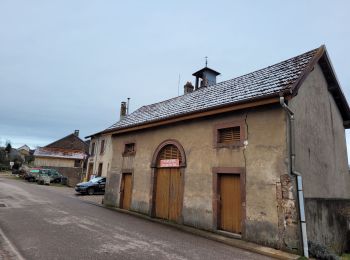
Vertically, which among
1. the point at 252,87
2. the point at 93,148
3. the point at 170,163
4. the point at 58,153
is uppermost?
the point at 58,153

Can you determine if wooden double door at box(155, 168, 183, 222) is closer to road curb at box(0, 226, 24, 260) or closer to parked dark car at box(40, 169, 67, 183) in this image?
road curb at box(0, 226, 24, 260)

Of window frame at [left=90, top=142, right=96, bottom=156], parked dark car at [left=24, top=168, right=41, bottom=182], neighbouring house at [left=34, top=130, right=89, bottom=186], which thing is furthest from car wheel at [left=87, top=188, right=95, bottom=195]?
neighbouring house at [left=34, top=130, right=89, bottom=186]

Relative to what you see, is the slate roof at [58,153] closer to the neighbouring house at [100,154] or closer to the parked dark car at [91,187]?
the neighbouring house at [100,154]

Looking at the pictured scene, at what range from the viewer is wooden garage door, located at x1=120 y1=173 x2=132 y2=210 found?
1486 cm

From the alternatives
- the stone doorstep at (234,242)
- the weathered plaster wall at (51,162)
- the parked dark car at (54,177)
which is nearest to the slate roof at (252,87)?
the stone doorstep at (234,242)

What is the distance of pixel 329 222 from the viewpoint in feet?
31.4

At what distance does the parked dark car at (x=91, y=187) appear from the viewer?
75.4 feet

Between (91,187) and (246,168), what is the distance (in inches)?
677

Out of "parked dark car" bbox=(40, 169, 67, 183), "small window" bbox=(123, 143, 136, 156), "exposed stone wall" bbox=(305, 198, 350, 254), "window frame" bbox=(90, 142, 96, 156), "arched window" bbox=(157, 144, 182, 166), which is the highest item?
"window frame" bbox=(90, 142, 96, 156)

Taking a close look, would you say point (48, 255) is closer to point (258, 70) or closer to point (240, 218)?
point (240, 218)

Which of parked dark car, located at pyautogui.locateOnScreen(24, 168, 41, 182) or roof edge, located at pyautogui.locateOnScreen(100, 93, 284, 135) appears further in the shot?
parked dark car, located at pyautogui.locateOnScreen(24, 168, 41, 182)

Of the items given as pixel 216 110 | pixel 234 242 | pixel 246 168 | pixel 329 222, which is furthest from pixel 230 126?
pixel 329 222

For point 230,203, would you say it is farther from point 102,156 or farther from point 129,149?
point 102,156

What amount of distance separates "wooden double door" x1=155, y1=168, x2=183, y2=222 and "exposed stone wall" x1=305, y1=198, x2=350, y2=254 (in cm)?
500
